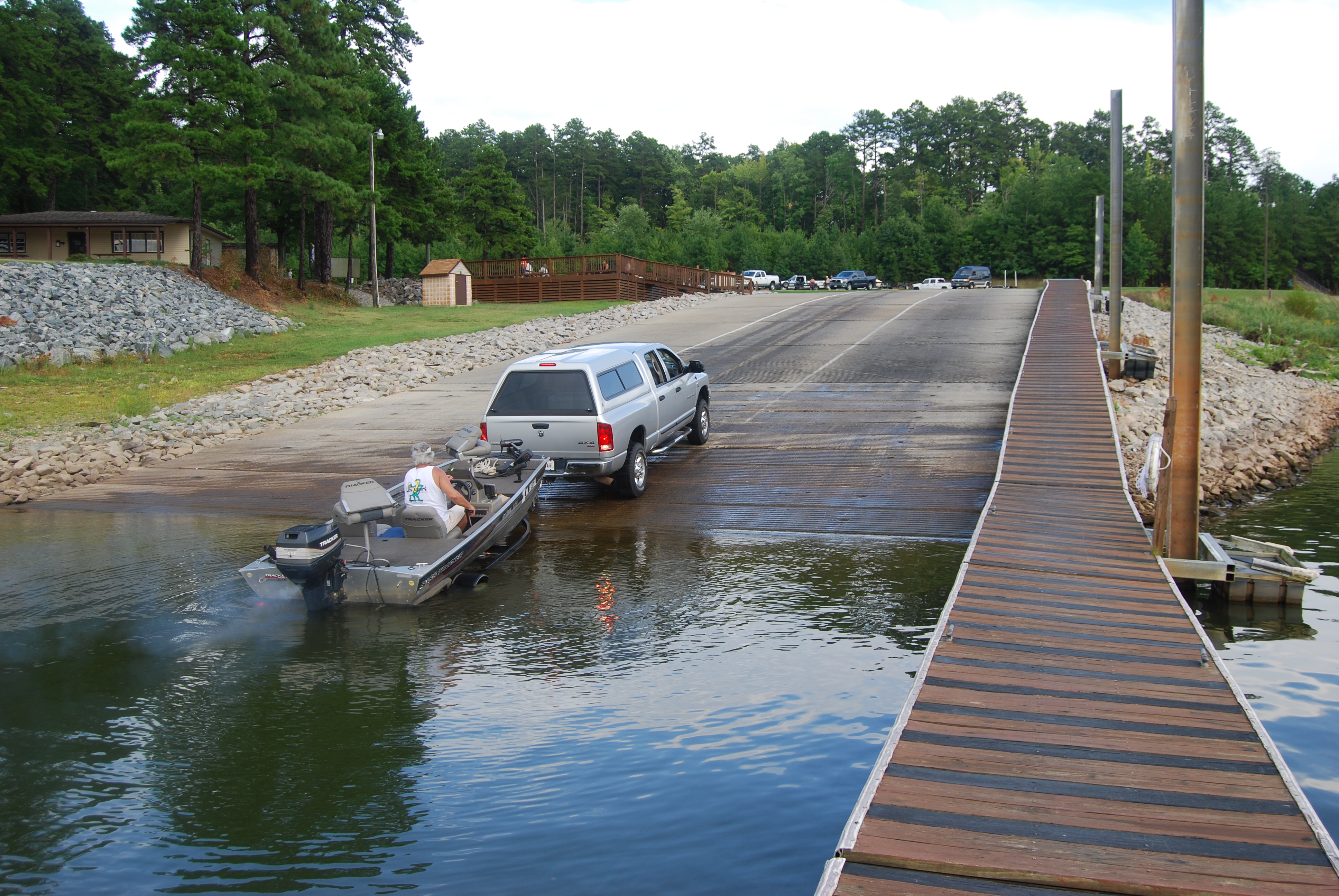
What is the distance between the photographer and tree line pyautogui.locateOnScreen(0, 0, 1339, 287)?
3750 centimetres

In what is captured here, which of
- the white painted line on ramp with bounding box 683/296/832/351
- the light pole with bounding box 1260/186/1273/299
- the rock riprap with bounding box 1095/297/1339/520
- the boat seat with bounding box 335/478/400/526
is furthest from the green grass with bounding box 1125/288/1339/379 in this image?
the boat seat with bounding box 335/478/400/526

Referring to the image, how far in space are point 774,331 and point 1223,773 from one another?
2718 centimetres

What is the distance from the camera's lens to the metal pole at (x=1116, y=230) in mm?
20328

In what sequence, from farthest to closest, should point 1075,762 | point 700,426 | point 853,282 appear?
1. point 853,282
2. point 700,426
3. point 1075,762

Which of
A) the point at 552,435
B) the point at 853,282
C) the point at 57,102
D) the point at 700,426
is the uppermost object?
the point at 57,102

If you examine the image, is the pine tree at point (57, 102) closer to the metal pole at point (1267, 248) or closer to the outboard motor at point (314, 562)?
the outboard motor at point (314, 562)

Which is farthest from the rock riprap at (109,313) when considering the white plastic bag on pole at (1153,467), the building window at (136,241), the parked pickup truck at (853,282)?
the parked pickup truck at (853,282)

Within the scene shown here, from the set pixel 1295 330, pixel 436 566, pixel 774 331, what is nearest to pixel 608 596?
pixel 436 566

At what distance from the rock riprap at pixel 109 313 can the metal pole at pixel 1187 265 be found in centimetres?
2708

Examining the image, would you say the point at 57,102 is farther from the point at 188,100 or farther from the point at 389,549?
the point at 389,549

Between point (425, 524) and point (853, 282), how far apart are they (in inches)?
2562

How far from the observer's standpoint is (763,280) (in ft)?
248

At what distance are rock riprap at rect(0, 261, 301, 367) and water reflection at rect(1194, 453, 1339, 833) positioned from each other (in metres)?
27.9

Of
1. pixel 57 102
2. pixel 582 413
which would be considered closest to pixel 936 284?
pixel 57 102
